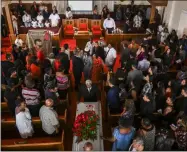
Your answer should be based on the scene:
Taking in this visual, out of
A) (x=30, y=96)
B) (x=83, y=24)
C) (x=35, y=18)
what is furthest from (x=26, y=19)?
(x=30, y=96)

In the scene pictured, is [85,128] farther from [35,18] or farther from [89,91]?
[35,18]

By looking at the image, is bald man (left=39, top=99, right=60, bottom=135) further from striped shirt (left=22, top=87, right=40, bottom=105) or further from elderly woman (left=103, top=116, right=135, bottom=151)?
elderly woman (left=103, top=116, right=135, bottom=151)

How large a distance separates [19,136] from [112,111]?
2.20m

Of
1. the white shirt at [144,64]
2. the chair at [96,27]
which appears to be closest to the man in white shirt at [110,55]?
the white shirt at [144,64]

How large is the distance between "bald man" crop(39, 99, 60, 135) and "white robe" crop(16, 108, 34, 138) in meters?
0.25

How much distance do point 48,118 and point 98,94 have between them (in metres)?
1.68

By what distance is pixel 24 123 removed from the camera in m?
4.25

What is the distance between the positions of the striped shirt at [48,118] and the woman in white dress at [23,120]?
262 millimetres

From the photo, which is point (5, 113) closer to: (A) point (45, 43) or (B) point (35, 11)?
(A) point (45, 43)

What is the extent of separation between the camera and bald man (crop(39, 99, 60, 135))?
4156 millimetres

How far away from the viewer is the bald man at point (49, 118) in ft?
13.6

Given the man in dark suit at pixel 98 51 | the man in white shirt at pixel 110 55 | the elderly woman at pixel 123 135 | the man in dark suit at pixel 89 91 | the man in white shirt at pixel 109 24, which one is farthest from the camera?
the man in white shirt at pixel 109 24

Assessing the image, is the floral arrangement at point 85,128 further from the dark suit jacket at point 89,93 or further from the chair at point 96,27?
the chair at point 96,27

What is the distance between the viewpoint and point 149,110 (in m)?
4.45
